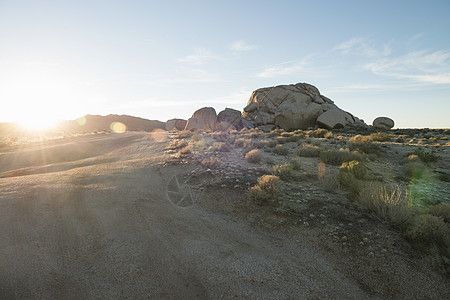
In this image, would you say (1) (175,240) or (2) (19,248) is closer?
(2) (19,248)

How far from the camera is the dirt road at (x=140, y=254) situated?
3475 millimetres

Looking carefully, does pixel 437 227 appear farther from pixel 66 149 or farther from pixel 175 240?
pixel 66 149

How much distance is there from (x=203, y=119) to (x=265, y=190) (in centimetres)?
3909

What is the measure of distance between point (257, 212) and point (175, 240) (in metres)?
2.10

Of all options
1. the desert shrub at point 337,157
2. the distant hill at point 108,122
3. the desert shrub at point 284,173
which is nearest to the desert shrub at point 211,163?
the desert shrub at point 284,173

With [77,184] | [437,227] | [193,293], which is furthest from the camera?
[77,184]

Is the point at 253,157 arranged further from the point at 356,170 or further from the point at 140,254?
the point at 140,254

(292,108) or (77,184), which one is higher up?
(292,108)

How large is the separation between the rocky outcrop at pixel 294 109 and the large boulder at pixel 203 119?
625cm

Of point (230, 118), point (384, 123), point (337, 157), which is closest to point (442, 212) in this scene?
point (337, 157)

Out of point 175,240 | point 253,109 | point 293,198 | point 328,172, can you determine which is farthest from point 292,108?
point 175,240

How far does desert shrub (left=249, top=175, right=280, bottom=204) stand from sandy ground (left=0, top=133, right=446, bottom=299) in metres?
1.00

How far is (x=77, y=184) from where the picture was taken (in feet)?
23.3

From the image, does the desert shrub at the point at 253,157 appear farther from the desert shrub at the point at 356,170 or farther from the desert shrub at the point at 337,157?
the desert shrub at the point at 356,170
